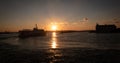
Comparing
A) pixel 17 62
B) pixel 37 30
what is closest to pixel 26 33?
pixel 37 30

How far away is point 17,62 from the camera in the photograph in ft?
80.3

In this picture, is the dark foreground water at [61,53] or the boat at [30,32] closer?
the dark foreground water at [61,53]

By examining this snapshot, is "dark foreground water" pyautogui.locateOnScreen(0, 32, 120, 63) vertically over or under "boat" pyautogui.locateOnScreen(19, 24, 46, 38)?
under

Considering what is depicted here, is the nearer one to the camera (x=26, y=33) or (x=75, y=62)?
(x=75, y=62)

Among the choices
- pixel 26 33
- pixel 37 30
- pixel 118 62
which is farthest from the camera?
pixel 37 30

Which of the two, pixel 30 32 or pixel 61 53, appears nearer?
pixel 61 53

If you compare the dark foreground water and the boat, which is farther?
the boat

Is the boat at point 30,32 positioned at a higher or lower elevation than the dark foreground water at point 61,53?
higher

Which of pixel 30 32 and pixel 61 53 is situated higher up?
pixel 30 32

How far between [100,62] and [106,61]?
47.1 inches

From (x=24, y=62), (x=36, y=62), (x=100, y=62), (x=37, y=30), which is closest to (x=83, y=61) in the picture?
(x=100, y=62)

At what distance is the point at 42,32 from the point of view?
168 meters

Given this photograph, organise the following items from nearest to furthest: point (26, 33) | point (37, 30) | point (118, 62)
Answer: point (118, 62) → point (26, 33) → point (37, 30)

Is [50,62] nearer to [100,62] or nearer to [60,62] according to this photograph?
[60,62]
